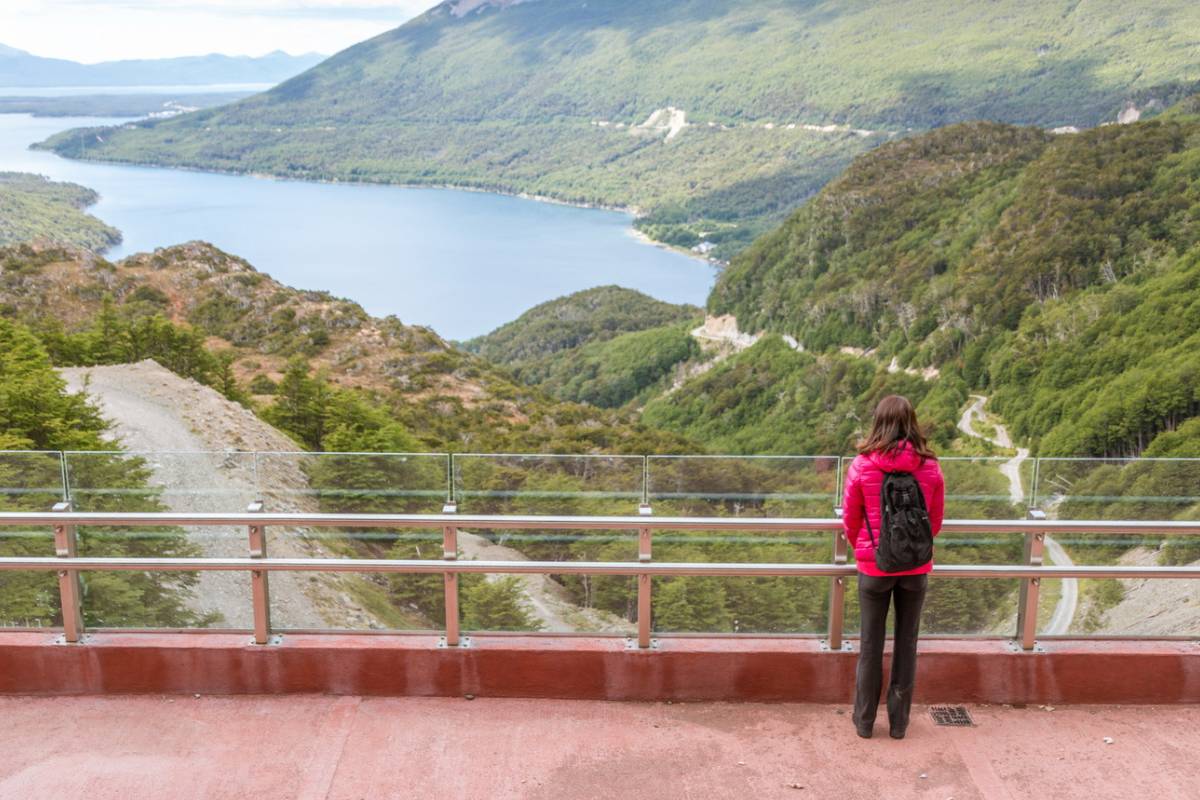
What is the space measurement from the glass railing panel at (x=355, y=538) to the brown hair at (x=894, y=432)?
1.78m

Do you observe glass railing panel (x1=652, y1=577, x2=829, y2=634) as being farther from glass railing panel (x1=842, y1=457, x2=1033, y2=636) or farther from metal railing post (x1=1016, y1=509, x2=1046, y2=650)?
metal railing post (x1=1016, y1=509, x2=1046, y2=650)

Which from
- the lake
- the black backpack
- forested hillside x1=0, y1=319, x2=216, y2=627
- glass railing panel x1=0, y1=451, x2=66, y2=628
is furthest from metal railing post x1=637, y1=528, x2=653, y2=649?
the lake

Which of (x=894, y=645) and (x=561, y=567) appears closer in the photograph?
(x=894, y=645)

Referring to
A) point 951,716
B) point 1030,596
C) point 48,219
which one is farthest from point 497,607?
point 48,219

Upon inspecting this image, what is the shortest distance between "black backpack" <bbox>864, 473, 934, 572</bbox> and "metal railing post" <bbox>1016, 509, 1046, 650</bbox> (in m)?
0.81

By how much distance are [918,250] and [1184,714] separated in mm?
98611

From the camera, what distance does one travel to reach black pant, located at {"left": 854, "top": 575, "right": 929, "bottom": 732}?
13.5ft

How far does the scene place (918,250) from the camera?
98.1 meters

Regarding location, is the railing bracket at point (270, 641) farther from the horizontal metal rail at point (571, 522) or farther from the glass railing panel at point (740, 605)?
the glass railing panel at point (740, 605)

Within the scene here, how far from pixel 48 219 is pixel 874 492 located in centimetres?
15997

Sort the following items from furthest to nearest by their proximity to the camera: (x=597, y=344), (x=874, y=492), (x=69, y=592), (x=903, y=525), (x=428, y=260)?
1. (x=428, y=260)
2. (x=597, y=344)
3. (x=69, y=592)
4. (x=874, y=492)
5. (x=903, y=525)

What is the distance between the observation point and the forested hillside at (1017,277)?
6122 cm

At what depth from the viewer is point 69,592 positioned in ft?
14.9

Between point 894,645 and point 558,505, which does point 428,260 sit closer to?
point 558,505
